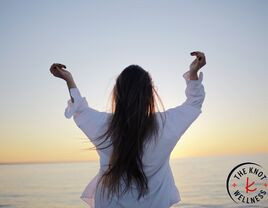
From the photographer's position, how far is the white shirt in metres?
2.61

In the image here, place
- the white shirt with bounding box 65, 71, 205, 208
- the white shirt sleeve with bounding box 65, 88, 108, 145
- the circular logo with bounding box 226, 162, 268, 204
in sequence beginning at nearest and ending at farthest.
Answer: the white shirt with bounding box 65, 71, 205, 208
the white shirt sleeve with bounding box 65, 88, 108, 145
the circular logo with bounding box 226, 162, 268, 204

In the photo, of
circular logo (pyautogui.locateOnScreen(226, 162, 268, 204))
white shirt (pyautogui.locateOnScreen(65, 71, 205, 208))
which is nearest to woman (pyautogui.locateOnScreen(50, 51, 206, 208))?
white shirt (pyautogui.locateOnScreen(65, 71, 205, 208))

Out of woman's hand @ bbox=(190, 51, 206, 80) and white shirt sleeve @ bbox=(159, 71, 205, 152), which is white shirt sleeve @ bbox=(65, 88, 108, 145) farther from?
woman's hand @ bbox=(190, 51, 206, 80)

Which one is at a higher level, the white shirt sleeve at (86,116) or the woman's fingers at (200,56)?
the woman's fingers at (200,56)

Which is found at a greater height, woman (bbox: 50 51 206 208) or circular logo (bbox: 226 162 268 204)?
woman (bbox: 50 51 206 208)

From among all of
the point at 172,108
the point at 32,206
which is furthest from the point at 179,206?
the point at 172,108

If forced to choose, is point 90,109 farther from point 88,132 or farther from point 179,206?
point 179,206

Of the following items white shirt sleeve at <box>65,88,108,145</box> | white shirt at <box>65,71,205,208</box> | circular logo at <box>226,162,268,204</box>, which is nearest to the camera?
white shirt at <box>65,71,205,208</box>

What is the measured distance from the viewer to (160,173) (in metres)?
2.66

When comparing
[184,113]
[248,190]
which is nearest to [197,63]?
[184,113]

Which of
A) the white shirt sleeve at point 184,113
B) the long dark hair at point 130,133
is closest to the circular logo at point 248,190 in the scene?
the white shirt sleeve at point 184,113

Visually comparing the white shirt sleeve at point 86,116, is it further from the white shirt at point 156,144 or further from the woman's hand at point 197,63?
the woman's hand at point 197,63

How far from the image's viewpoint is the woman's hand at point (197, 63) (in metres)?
2.74

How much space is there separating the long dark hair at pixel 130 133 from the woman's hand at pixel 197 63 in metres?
0.26
